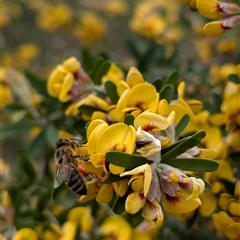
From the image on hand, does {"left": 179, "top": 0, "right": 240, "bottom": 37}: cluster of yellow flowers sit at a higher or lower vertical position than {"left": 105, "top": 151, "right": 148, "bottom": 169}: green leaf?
higher

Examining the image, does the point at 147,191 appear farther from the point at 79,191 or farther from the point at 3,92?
the point at 3,92

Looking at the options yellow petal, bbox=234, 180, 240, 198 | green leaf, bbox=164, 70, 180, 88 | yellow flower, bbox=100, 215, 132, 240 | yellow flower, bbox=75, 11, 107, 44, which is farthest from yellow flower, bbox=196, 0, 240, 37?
yellow flower, bbox=75, 11, 107, 44

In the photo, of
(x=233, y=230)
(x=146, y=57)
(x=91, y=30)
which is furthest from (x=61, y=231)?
(x=91, y=30)

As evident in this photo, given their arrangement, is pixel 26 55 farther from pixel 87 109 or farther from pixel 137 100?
pixel 137 100

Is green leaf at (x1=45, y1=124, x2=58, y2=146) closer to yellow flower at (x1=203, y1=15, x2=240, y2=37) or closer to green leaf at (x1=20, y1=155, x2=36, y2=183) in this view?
green leaf at (x1=20, y1=155, x2=36, y2=183)

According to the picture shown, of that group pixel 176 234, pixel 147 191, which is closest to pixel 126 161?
pixel 147 191

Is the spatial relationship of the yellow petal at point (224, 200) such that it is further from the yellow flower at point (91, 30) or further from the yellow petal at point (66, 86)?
the yellow flower at point (91, 30)

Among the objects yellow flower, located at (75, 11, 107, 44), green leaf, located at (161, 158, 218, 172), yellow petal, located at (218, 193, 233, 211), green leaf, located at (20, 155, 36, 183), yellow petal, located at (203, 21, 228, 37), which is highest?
yellow petal, located at (203, 21, 228, 37)
